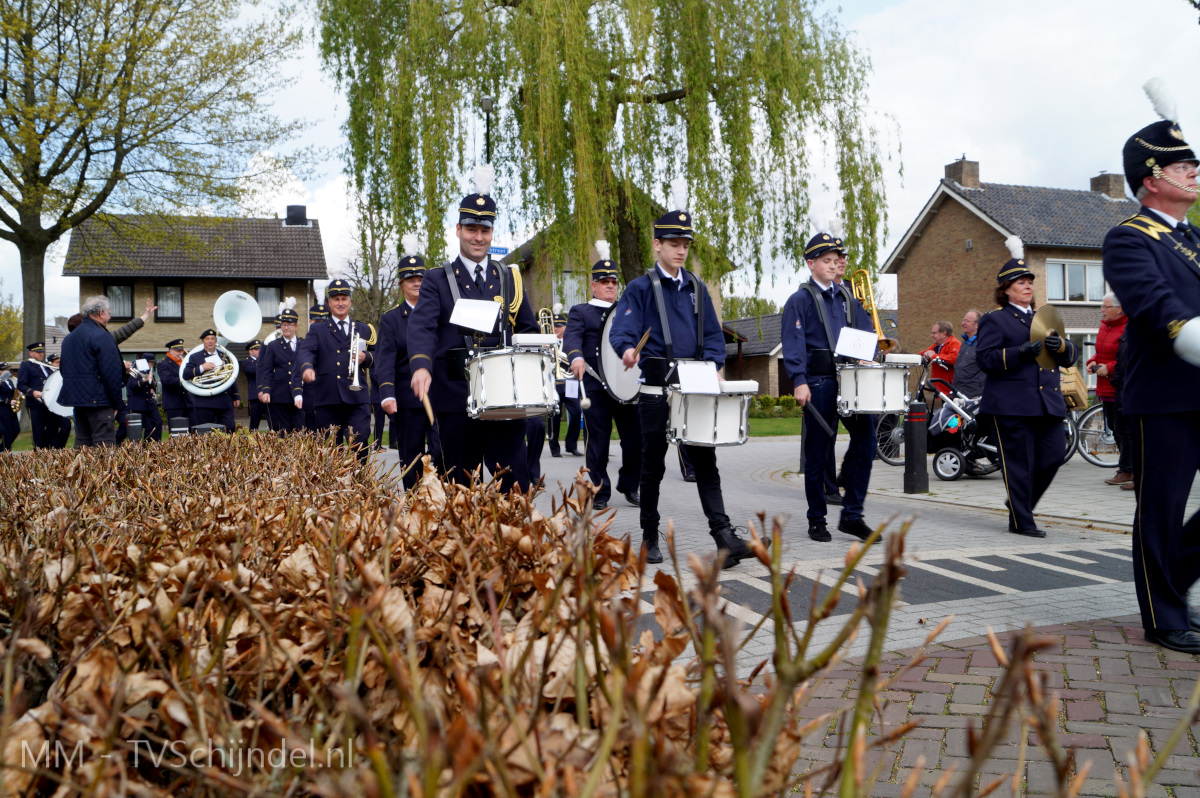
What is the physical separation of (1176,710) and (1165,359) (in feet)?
5.20

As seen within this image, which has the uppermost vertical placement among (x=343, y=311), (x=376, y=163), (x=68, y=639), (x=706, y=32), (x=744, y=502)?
(x=706, y=32)

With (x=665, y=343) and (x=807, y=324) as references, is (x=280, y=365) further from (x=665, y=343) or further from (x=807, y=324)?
(x=665, y=343)

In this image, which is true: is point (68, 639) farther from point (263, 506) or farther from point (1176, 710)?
point (1176, 710)

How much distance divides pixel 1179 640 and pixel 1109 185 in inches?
1834

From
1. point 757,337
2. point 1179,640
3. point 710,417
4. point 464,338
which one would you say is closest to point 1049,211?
point 757,337

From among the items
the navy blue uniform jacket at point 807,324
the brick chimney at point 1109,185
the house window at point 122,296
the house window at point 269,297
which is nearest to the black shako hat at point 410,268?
the navy blue uniform jacket at point 807,324

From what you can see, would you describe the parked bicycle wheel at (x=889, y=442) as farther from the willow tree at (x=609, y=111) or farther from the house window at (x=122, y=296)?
the house window at (x=122, y=296)

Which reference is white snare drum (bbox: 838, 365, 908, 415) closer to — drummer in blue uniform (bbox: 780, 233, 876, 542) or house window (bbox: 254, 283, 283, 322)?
drummer in blue uniform (bbox: 780, 233, 876, 542)

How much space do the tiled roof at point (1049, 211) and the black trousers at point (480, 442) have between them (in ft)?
118

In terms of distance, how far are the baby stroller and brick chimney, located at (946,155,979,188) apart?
1269 inches

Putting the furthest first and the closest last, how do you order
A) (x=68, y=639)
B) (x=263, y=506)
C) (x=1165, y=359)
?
(x=1165, y=359), (x=263, y=506), (x=68, y=639)

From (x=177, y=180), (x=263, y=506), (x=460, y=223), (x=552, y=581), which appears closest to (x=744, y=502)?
(x=460, y=223)

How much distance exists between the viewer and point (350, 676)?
117 cm

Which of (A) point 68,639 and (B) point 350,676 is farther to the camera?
(A) point 68,639
